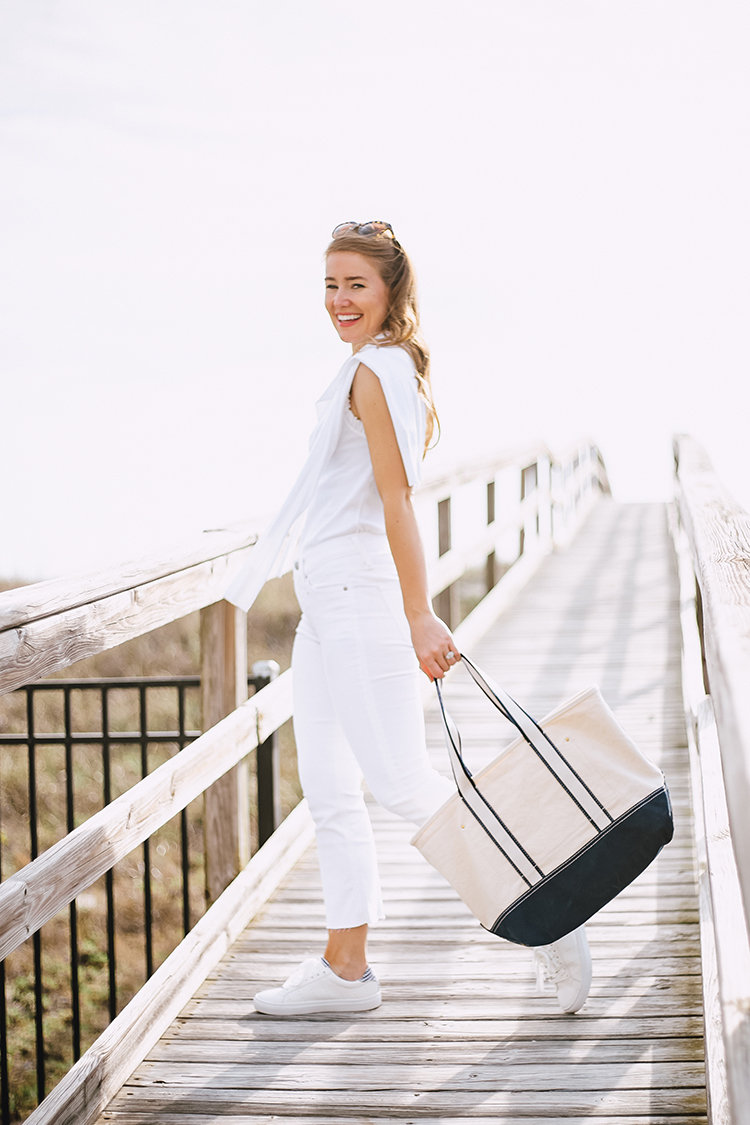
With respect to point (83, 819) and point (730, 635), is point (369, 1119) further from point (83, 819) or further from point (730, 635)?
point (83, 819)

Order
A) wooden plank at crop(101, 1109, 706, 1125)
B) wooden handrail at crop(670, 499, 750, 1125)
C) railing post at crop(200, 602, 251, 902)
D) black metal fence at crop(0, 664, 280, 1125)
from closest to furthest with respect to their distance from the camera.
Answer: wooden handrail at crop(670, 499, 750, 1125), wooden plank at crop(101, 1109, 706, 1125), railing post at crop(200, 602, 251, 902), black metal fence at crop(0, 664, 280, 1125)

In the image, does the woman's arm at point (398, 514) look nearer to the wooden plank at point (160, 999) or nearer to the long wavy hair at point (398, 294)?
the long wavy hair at point (398, 294)

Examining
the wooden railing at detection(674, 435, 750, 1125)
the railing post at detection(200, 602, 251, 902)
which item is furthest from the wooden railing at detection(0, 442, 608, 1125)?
the wooden railing at detection(674, 435, 750, 1125)

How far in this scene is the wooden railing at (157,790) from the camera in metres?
1.65

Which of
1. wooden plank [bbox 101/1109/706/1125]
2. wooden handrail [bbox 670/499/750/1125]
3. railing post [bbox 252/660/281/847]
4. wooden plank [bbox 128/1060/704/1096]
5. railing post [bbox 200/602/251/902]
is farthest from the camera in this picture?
railing post [bbox 252/660/281/847]

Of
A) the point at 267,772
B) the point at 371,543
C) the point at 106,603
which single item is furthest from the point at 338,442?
the point at 267,772

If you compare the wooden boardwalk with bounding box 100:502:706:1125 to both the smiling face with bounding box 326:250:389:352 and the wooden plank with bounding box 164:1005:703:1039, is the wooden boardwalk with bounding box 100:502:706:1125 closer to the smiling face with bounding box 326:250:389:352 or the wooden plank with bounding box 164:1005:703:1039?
the wooden plank with bounding box 164:1005:703:1039

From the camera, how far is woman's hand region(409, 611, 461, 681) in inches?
77.8

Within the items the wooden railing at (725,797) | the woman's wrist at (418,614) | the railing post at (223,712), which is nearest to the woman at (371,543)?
the woman's wrist at (418,614)

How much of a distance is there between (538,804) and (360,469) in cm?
71

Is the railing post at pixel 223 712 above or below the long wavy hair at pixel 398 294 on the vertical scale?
below

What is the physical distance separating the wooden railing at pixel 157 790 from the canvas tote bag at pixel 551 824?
23.2 inches

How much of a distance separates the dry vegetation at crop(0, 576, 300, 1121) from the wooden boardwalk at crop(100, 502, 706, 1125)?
1.16 metres

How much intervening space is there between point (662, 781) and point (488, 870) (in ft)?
1.11
